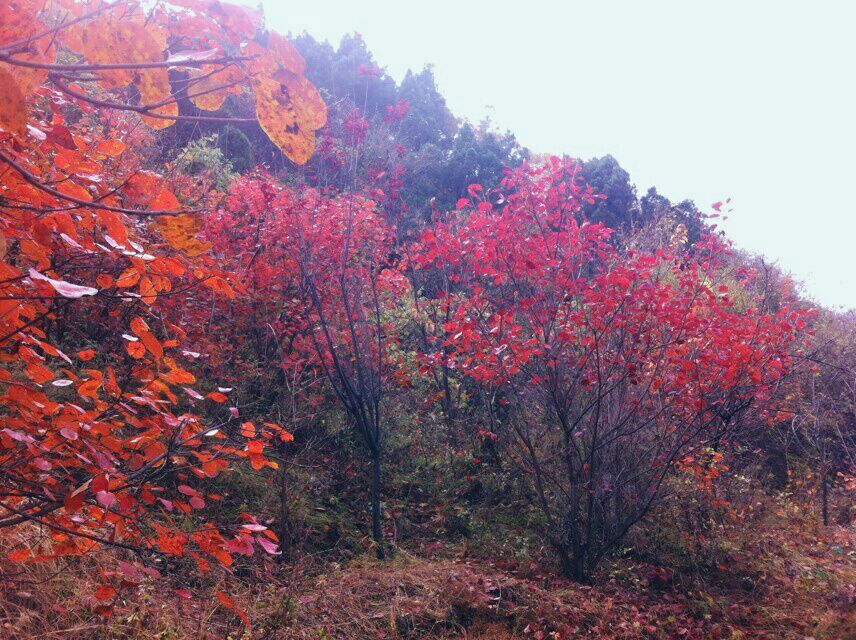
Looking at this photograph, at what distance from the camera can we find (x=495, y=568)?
5.43m

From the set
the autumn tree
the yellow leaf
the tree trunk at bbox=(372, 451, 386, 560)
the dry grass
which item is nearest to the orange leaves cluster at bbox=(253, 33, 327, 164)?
the yellow leaf

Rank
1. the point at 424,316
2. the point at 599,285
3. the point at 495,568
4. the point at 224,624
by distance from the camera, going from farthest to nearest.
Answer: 1. the point at 424,316
2. the point at 495,568
3. the point at 599,285
4. the point at 224,624

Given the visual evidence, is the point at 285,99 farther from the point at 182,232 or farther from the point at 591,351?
the point at 591,351

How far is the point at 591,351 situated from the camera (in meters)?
4.96

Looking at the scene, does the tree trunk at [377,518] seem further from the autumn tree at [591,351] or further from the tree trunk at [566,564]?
the tree trunk at [566,564]

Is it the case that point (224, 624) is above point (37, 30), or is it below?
below

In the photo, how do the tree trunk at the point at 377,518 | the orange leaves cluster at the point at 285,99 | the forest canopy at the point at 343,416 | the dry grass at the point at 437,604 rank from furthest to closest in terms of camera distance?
Answer: 1. the tree trunk at the point at 377,518
2. the dry grass at the point at 437,604
3. the forest canopy at the point at 343,416
4. the orange leaves cluster at the point at 285,99

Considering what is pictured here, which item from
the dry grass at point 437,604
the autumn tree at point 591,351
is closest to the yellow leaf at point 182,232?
the dry grass at point 437,604

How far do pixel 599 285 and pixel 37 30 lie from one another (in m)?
4.35

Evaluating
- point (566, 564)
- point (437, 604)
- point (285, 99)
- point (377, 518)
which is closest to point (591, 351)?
point (566, 564)

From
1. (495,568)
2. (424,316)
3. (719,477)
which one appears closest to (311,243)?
(424,316)

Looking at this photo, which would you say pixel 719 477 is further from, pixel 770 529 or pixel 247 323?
pixel 247 323

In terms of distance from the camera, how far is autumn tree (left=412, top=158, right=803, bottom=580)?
4.81 m

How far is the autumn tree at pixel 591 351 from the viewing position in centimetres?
481
